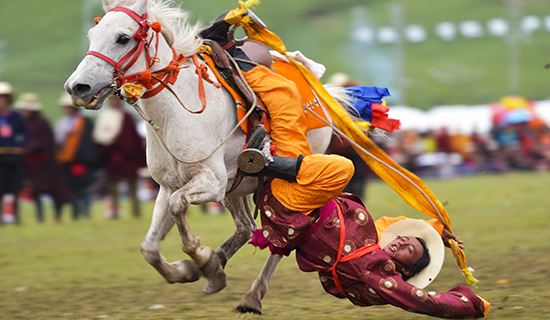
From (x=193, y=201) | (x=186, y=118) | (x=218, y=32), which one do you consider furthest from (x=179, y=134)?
(x=218, y=32)

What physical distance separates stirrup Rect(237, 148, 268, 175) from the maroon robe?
0.20 m

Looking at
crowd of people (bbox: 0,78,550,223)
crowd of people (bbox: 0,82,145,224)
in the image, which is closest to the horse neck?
crowd of people (bbox: 0,78,550,223)

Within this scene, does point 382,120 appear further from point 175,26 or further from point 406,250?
point 175,26

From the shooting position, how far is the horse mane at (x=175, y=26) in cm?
705

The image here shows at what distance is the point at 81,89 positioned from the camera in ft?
20.7

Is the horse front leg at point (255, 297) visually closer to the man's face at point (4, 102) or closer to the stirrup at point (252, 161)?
the stirrup at point (252, 161)

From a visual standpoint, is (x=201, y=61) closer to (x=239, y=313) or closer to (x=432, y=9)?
(x=239, y=313)

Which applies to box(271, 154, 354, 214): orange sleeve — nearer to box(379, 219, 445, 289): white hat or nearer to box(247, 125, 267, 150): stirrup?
box(247, 125, 267, 150): stirrup

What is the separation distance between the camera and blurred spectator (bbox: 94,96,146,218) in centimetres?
1653

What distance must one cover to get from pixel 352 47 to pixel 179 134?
4355 centimetres

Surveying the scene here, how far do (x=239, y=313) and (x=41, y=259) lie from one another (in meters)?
4.99

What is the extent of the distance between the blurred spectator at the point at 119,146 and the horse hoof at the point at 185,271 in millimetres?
9424

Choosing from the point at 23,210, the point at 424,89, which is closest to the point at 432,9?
the point at 424,89

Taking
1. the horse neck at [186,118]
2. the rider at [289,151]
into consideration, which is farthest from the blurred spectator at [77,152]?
the horse neck at [186,118]
